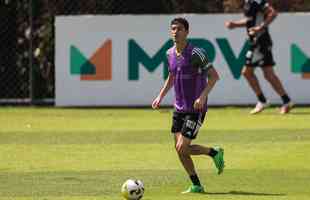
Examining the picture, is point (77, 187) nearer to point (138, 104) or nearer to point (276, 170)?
point (276, 170)

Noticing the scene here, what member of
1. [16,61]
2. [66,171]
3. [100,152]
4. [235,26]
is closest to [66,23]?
[16,61]

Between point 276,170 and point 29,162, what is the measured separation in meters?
3.06

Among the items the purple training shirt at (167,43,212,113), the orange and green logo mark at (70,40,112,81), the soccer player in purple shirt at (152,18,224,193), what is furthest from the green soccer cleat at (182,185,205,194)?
the orange and green logo mark at (70,40,112,81)

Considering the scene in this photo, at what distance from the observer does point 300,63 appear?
2022 cm

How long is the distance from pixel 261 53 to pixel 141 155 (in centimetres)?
555

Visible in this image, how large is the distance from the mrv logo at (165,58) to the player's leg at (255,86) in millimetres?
1413

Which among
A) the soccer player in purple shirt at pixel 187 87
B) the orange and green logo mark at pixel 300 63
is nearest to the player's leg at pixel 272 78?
the orange and green logo mark at pixel 300 63

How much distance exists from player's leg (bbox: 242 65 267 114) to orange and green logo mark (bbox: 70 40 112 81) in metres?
2.82

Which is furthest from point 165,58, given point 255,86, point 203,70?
point 203,70

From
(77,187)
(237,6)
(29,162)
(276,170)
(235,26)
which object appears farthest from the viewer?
(237,6)

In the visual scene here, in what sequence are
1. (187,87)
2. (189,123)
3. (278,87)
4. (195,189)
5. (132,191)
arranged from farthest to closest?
1. (278,87)
2. (187,87)
3. (189,123)
4. (195,189)
5. (132,191)

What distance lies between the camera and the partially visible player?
735 inches

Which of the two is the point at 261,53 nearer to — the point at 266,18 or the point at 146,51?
the point at 266,18

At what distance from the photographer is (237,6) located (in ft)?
74.2
